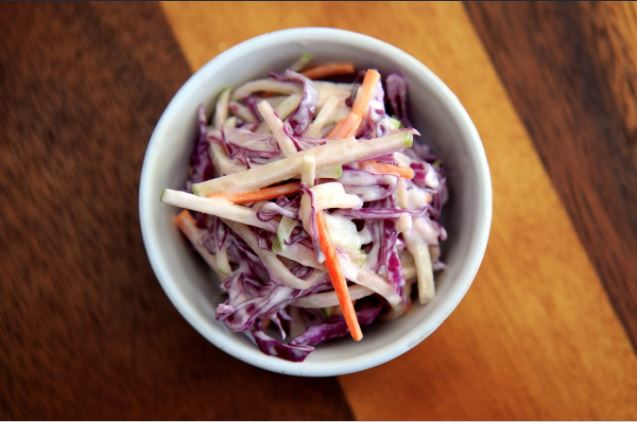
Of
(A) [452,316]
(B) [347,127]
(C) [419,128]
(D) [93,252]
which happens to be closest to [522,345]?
(A) [452,316]

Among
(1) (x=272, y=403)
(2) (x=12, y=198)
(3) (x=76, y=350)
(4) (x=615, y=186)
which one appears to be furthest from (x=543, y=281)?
(2) (x=12, y=198)

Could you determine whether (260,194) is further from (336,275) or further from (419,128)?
(419,128)

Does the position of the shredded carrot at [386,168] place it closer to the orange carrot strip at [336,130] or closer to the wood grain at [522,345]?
the orange carrot strip at [336,130]

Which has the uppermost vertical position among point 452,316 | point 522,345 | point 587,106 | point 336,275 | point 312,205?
point 312,205

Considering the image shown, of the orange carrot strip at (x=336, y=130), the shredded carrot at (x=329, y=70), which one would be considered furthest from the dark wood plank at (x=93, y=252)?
the orange carrot strip at (x=336, y=130)

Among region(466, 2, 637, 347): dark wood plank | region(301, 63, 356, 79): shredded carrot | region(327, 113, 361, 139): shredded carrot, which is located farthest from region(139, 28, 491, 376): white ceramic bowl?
region(466, 2, 637, 347): dark wood plank

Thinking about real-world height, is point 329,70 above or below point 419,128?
above
